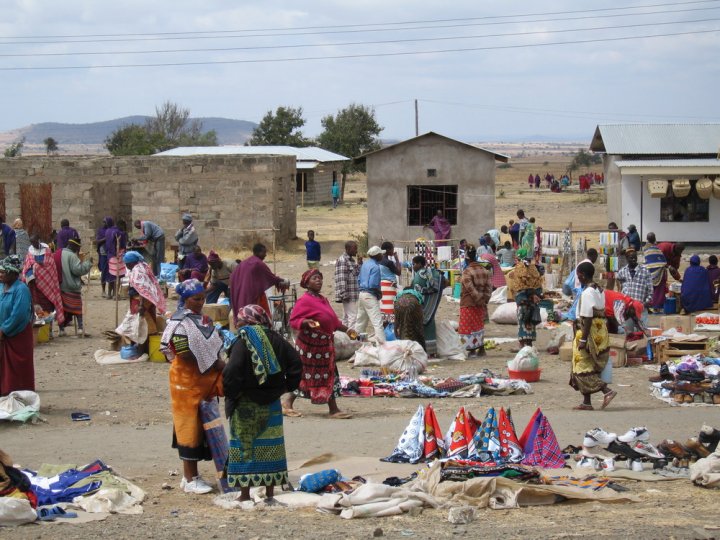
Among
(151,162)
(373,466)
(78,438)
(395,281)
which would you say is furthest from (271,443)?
(151,162)

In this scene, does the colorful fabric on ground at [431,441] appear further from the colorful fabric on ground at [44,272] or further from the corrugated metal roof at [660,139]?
the corrugated metal roof at [660,139]

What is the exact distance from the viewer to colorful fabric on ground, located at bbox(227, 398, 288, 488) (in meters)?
7.32

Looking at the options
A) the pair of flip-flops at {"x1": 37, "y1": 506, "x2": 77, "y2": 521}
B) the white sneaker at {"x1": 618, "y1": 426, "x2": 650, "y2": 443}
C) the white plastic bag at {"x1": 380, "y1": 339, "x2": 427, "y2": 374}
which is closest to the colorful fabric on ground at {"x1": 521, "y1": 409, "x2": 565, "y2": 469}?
the white sneaker at {"x1": 618, "y1": 426, "x2": 650, "y2": 443}

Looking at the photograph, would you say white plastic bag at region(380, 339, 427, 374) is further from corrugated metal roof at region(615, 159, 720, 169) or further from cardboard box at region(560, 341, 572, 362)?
corrugated metal roof at region(615, 159, 720, 169)

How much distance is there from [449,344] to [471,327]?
40cm

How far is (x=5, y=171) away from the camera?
28094 mm

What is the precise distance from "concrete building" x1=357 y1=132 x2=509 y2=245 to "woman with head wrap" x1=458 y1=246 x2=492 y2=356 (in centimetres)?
1367

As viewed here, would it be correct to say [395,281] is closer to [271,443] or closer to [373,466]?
[373,466]

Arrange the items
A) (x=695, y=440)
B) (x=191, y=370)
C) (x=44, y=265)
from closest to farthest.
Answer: (x=191, y=370) < (x=695, y=440) < (x=44, y=265)

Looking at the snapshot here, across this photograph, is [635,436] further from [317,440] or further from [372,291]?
[372,291]

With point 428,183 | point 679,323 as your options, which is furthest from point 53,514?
Answer: point 428,183

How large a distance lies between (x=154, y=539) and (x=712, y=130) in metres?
28.1

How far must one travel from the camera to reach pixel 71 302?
53.4ft

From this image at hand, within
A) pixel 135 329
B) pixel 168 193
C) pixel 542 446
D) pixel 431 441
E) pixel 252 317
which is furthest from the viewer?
pixel 168 193
